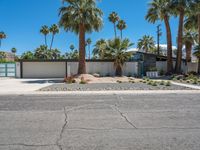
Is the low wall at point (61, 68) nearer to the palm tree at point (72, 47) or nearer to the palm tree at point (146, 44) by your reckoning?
the palm tree at point (146, 44)

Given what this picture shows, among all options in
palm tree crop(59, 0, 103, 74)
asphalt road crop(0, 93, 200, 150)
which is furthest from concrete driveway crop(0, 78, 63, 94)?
asphalt road crop(0, 93, 200, 150)

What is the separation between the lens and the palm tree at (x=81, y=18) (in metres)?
29.6

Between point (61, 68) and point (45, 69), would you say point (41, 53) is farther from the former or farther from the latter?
point (61, 68)

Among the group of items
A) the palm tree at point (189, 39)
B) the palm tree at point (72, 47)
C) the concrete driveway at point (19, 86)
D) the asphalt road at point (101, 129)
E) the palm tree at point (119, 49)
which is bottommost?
the asphalt road at point (101, 129)

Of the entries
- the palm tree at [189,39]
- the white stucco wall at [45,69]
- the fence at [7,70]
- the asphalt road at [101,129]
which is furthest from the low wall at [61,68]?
the asphalt road at [101,129]

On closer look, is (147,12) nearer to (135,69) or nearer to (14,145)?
(135,69)

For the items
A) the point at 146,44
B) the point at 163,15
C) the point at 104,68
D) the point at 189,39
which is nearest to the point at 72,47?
the point at 146,44

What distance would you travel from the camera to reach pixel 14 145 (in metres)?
5.62

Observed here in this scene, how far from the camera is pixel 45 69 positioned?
129 ft

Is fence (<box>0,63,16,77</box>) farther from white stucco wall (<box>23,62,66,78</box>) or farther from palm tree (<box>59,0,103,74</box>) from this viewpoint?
palm tree (<box>59,0,103,74</box>)

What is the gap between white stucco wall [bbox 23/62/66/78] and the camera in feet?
128

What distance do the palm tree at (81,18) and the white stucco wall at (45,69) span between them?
8.36 meters

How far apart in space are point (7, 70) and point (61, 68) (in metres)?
8.20

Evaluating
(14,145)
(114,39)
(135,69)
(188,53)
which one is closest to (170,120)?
(14,145)
